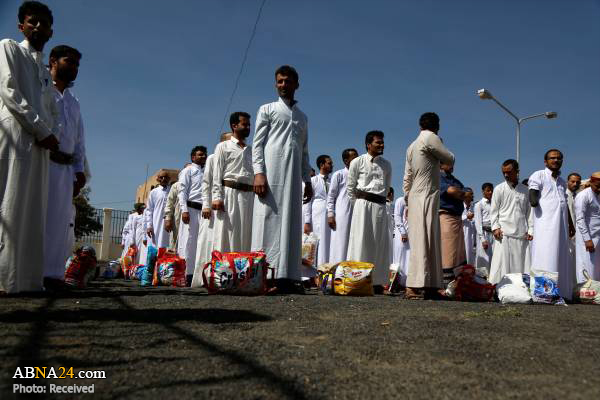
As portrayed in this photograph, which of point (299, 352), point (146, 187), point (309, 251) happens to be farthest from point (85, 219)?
point (299, 352)

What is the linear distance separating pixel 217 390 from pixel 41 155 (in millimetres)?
3525

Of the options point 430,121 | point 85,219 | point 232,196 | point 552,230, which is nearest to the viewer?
point 430,121

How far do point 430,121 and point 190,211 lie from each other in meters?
4.30

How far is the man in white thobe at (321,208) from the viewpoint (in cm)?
988

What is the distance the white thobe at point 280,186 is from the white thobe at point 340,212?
2.31 meters

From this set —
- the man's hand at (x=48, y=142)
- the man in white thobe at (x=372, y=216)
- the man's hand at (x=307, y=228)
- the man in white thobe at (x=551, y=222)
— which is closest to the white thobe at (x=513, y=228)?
the man in white thobe at (x=551, y=222)

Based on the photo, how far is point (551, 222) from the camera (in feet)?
23.2

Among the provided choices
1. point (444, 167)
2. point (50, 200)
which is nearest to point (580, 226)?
point (444, 167)

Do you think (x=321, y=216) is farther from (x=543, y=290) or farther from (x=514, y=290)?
(x=543, y=290)

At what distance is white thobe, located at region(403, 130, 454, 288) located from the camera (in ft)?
18.4

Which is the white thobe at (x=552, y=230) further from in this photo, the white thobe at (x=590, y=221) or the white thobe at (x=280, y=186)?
the white thobe at (x=280, y=186)

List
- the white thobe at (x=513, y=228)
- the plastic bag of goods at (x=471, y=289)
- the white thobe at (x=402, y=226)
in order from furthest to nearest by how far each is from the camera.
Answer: the white thobe at (x=402, y=226) → the white thobe at (x=513, y=228) → the plastic bag of goods at (x=471, y=289)

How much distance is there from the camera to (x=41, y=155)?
447cm

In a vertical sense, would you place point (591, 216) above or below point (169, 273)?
above
